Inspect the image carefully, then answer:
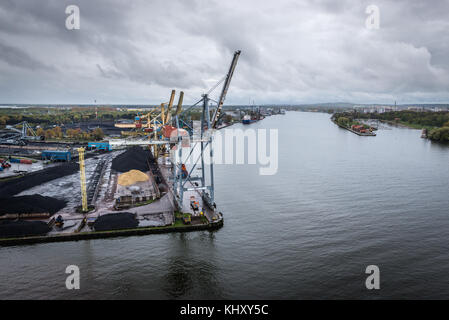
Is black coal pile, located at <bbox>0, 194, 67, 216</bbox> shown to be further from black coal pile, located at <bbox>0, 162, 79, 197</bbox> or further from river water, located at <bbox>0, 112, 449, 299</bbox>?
black coal pile, located at <bbox>0, 162, 79, 197</bbox>

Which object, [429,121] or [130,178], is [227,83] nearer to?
[130,178]

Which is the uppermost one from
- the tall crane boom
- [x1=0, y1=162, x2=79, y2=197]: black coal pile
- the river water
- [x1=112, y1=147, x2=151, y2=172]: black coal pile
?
the tall crane boom

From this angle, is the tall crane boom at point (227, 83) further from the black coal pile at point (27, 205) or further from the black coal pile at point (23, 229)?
the black coal pile at point (27, 205)

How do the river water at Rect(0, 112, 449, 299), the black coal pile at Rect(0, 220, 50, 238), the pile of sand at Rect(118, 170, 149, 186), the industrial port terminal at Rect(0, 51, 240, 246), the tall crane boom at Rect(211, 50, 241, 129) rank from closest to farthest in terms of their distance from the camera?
the river water at Rect(0, 112, 449, 299) → the black coal pile at Rect(0, 220, 50, 238) → the industrial port terminal at Rect(0, 51, 240, 246) → the tall crane boom at Rect(211, 50, 241, 129) → the pile of sand at Rect(118, 170, 149, 186)

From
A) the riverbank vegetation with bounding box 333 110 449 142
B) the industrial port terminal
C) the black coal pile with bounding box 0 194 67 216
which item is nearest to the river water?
the industrial port terminal

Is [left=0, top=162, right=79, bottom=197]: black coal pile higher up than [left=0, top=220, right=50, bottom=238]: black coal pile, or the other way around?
[left=0, top=162, right=79, bottom=197]: black coal pile
